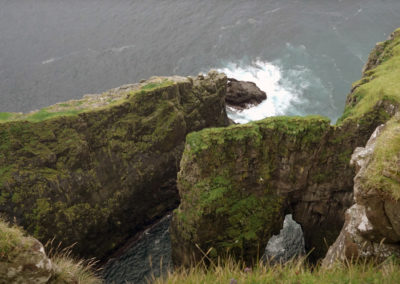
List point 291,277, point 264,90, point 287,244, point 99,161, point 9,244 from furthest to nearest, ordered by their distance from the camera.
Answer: point 264,90 < point 287,244 < point 99,161 < point 9,244 < point 291,277

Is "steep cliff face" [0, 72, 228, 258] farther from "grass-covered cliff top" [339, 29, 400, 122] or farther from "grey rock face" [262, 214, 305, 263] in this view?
"grass-covered cliff top" [339, 29, 400, 122]

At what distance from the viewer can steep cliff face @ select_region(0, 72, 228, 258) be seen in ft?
76.0

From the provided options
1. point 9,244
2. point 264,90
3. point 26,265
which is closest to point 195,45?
point 264,90

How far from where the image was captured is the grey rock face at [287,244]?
26.3 metres

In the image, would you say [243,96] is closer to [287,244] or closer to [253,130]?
[287,244]

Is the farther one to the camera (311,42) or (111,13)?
(111,13)

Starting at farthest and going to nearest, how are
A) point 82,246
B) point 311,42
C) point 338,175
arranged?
1. point 311,42
2. point 82,246
3. point 338,175

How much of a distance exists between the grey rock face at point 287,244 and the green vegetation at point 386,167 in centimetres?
1825

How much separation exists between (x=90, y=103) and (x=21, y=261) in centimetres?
2160

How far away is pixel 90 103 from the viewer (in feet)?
92.4

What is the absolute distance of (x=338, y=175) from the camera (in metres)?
21.2

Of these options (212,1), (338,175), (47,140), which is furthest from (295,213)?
(212,1)

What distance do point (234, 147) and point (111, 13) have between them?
214ft

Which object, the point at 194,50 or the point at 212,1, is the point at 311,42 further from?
the point at 212,1
